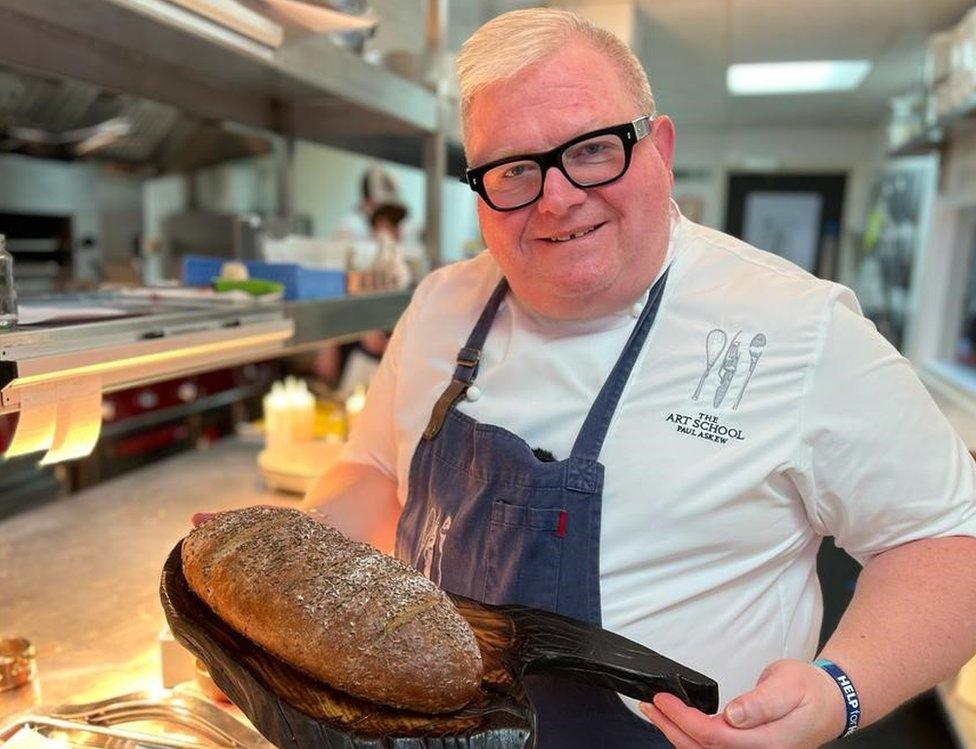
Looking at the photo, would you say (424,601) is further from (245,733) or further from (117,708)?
(117,708)

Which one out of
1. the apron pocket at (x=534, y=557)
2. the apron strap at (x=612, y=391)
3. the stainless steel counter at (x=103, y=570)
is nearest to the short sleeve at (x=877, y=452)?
the apron strap at (x=612, y=391)

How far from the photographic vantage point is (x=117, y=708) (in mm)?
1009

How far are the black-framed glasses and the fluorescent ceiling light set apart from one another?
13.9ft

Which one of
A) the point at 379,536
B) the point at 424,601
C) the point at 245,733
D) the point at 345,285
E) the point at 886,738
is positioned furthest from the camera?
the point at 886,738

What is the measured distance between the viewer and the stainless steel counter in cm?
117

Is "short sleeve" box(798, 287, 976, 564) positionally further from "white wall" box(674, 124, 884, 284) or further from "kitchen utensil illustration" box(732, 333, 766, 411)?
"white wall" box(674, 124, 884, 284)

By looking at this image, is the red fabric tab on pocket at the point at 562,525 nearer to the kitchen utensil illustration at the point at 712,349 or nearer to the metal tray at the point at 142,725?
the kitchen utensil illustration at the point at 712,349

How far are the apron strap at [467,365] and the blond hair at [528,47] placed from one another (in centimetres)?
30

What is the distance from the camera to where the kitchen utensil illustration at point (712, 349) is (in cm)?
101

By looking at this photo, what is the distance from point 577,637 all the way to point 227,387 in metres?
4.05

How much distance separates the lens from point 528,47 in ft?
3.23

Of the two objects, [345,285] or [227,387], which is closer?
[345,285]

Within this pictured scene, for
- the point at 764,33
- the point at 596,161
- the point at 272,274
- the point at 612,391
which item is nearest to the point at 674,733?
the point at 612,391

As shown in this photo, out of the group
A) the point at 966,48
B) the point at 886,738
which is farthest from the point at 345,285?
the point at 966,48
